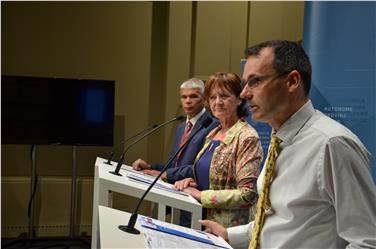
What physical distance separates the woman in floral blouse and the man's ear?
75cm

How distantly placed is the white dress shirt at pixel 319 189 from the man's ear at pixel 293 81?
2.7 inches

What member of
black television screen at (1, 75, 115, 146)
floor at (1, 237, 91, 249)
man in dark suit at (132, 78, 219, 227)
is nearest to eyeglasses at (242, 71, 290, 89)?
man in dark suit at (132, 78, 219, 227)

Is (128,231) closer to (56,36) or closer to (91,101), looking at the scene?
(91,101)

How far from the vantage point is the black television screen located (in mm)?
3904

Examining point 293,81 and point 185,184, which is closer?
point 293,81

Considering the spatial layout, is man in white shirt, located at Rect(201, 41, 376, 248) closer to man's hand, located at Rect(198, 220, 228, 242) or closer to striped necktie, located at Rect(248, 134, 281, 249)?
striped necktie, located at Rect(248, 134, 281, 249)

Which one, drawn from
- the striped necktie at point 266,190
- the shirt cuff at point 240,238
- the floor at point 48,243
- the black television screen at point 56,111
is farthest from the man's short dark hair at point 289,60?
the floor at point 48,243

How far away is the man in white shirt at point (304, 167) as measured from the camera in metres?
1.06

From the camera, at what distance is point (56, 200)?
440 cm

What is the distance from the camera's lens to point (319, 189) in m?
1.12

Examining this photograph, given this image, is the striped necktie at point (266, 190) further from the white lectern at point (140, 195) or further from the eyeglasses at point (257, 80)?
the white lectern at point (140, 195)

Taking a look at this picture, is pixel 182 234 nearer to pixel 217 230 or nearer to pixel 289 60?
pixel 217 230

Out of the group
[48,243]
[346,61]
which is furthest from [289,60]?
[48,243]

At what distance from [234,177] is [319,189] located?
3.09 feet
